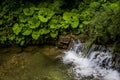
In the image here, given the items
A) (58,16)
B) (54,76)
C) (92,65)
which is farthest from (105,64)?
(58,16)

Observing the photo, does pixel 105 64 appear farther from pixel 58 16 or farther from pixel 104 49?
pixel 58 16

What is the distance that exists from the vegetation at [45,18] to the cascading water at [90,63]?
53cm

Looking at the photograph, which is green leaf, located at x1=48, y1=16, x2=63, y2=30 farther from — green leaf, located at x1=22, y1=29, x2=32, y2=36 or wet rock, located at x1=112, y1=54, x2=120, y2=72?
wet rock, located at x1=112, y1=54, x2=120, y2=72

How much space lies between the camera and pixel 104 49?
7238mm

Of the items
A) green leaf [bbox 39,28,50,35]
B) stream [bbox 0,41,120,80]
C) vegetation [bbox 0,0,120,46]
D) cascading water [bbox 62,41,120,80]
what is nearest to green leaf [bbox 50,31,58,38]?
vegetation [bbox 0,0,120,46]

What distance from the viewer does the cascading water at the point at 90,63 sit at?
6.76 m

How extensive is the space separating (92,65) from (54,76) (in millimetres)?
1080

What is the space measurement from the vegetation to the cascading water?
53cm

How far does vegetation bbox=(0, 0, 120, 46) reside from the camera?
8.20 metres

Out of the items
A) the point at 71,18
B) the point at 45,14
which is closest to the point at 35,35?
the point at 45,14

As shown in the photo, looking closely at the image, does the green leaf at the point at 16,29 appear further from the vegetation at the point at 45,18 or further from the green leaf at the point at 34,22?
the green leaf at the point at 34,22

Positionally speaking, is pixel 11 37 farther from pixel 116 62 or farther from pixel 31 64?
pixel 116 62

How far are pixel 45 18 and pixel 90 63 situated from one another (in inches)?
80.2

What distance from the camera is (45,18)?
8383 millimetres
